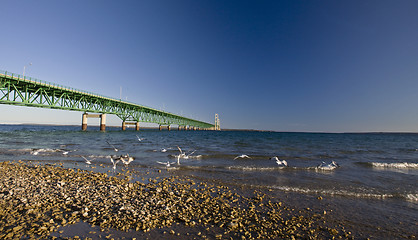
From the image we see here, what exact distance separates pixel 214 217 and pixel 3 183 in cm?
929

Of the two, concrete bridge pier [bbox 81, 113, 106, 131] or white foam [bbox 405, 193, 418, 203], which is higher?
concrete bridge pier [bbox 81, 113, 106, 131]

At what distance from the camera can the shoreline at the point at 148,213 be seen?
15.0 ft

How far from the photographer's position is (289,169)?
13.6m

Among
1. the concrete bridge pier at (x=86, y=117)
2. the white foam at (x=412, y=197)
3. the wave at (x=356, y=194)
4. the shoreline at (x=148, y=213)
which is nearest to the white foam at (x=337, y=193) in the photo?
the wave at (x=356, y=194)

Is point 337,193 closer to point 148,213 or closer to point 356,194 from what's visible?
point 356,194

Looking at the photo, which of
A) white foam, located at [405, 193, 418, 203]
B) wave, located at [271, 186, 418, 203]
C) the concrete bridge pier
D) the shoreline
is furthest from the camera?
the concrete bridge pier

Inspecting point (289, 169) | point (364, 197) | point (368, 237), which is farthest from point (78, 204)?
point (289, 169)

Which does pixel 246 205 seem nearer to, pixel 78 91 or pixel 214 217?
pixel 214 217

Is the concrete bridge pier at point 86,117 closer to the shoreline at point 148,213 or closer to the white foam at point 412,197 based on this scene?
the shoreline at point 148,213

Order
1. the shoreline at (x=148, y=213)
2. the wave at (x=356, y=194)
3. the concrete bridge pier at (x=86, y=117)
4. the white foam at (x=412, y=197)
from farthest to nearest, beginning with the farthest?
the concrete bridge pier at (x=86, y=117) → the wave at (x=356, y=194) → the white foam at (x=412, y=197) → the shoreline at (x=148, y=213)

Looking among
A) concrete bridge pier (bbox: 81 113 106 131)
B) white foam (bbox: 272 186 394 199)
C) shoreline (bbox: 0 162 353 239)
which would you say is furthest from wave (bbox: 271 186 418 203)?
concrete bridge pier (bbox: 81 113 106 131)

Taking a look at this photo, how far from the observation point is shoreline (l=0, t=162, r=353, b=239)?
459cm

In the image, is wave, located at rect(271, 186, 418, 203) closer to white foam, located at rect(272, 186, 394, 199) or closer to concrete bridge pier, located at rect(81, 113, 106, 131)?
white foam, located at rect(272, 186, 394, 199)

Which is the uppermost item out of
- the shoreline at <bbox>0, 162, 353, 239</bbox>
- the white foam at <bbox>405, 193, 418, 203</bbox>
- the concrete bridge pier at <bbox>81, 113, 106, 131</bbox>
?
the concrete bridge pier at <bbox>81, 113, 106, 131</bbox>
